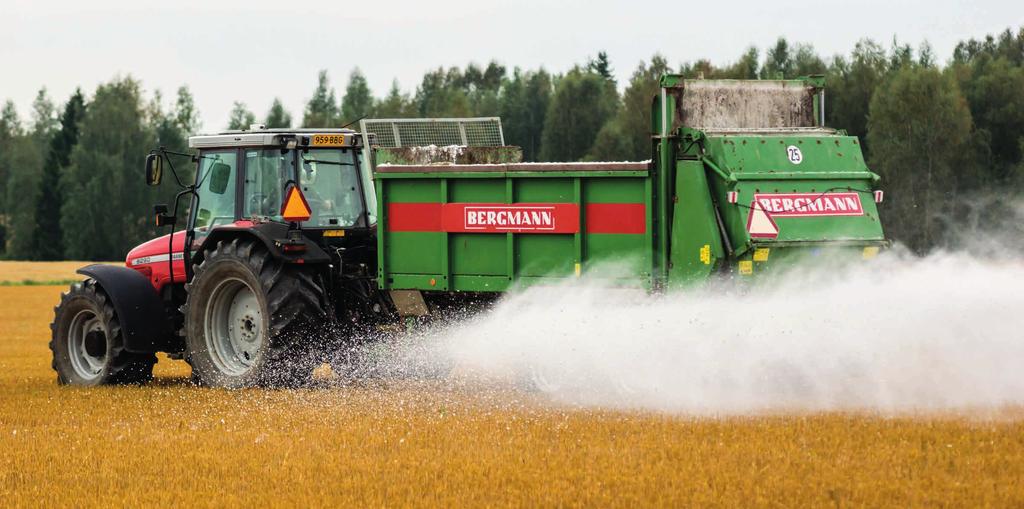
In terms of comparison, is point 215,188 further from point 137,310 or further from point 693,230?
point 693,230

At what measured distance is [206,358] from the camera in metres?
15.1

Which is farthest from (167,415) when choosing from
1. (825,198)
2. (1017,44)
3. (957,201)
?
(1017,44)

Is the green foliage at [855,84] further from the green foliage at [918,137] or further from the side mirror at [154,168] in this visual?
the side mirror at [154,168]

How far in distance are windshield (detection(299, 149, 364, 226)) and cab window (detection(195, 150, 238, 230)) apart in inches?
30.0

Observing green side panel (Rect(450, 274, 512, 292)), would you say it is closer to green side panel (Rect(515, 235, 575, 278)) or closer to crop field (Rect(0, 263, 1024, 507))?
green side panel (Rect(515, 235, 575, 278))

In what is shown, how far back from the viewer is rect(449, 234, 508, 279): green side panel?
13.8 m

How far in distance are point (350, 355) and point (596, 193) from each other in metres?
3.35

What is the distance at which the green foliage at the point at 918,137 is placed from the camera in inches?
2055

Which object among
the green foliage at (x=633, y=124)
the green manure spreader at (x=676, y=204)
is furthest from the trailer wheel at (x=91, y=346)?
the green foliage at (x=633, y=124)

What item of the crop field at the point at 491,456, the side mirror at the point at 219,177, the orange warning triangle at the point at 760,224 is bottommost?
the crop field at the point at 491,456

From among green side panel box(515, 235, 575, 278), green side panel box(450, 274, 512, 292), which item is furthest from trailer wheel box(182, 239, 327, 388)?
green side panel box(515, 235, 575, 278)

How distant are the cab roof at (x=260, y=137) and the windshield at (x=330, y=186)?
0.19 m

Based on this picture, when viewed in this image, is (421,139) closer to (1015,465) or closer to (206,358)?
(206,358)

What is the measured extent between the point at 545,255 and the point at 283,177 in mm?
3147
